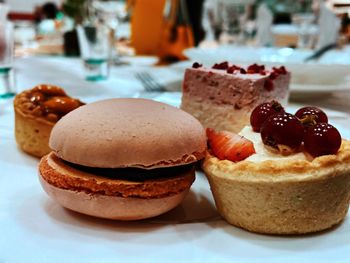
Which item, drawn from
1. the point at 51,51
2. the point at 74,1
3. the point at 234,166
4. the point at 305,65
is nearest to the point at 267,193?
the point at 234,166

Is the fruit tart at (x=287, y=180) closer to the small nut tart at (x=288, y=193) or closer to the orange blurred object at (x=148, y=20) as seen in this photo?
the small nut tart at (x=288, y=193)

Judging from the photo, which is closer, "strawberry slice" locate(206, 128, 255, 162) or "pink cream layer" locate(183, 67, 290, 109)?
"strawberry slice" locate(206, 128, 255, 162)

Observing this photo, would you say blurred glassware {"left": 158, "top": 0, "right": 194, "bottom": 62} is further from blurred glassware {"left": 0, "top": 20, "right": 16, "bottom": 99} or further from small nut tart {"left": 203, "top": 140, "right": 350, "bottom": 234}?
small nut tart {"left": 203, "top": 140, "right": 350, "bottom": 234}

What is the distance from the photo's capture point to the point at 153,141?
0.88 m

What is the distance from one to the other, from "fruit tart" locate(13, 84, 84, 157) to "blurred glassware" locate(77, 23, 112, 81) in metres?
1.31

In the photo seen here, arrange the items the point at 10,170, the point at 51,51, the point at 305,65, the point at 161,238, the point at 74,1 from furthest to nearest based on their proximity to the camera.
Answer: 1. the point at 51,51
2. the point at 74,1
3. the point at 305,65
4. the point at 10,170
5. the point at 161,238

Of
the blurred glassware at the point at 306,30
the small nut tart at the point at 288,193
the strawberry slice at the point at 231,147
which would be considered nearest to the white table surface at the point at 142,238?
the small nut tart at the point at 288,193

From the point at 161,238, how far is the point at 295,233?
0.25 metres

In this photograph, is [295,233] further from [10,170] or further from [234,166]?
[10,170]

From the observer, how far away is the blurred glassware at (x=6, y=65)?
78.9 inches

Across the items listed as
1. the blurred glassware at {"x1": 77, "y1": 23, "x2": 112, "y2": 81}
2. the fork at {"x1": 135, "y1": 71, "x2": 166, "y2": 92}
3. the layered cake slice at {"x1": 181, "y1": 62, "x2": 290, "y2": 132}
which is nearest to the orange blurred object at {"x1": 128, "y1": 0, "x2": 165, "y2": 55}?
the blurred glassware at {"x1": 77, "y1": 23, "x2": 112, "y2": 81}

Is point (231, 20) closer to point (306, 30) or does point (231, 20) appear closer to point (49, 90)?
point (306, 30)

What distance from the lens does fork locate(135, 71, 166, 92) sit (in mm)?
2172

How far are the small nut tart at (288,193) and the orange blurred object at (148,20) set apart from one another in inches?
98.6
